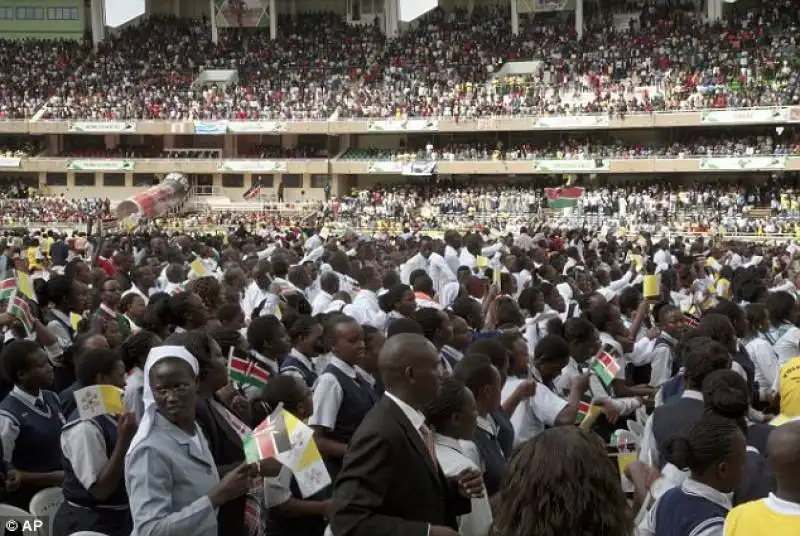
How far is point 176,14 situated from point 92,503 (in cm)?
5495

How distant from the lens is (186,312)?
740cm

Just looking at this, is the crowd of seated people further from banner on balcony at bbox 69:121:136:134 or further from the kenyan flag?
banner on balcony at bbox 69:121:136:134

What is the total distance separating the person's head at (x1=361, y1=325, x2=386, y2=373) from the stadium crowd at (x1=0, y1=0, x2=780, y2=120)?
3425 centimetres

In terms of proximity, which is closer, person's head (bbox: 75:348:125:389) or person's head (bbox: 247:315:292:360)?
person's head (bbox: 75:348:125:389)

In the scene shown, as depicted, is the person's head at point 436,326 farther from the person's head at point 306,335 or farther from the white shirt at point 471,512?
the white shirt at point 471,512

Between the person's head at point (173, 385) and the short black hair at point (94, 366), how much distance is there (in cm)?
129

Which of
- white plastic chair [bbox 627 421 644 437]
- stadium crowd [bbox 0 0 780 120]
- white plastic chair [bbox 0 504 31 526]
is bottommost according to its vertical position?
white plastic chair [bbox 627 421 644 437]

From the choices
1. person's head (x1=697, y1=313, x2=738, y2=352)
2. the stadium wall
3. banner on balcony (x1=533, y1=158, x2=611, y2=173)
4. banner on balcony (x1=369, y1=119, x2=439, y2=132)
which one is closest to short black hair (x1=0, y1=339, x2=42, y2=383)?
person's head (x1=697, y1=313, x2=738, y2=352)

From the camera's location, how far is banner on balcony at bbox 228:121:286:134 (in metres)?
46.1

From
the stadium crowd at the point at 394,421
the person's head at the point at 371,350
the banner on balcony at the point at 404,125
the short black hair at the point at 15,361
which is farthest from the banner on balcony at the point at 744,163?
the short black hair at the point at 15,361

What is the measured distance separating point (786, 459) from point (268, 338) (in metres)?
4.09

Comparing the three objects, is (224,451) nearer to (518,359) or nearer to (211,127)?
(518,359)

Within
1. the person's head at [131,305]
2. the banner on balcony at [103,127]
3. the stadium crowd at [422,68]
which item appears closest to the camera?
the person's head at [131,305]

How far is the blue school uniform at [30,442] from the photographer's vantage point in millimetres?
5973
